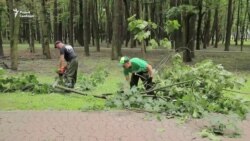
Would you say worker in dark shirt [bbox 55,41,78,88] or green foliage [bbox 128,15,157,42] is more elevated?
green foliage [bbox 128,15,157,42]

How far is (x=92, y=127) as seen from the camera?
32.9 ft

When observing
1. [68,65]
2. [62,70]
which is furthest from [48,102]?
[68,65]

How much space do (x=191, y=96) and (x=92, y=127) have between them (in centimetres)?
293

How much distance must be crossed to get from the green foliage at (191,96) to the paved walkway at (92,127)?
0.49m

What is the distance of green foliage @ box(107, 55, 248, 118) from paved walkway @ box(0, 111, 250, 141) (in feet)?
1.59

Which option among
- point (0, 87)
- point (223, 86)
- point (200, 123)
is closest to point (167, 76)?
point (223, 86)

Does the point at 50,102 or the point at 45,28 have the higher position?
the point at 45,28

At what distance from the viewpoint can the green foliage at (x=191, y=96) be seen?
11273 mm

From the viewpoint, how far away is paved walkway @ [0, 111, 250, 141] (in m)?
9.17

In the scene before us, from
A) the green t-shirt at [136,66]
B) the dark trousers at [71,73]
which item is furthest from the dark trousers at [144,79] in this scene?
the dark trousers at [71,73]

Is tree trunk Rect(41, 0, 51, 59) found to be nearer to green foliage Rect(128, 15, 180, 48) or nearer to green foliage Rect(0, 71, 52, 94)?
green foliage Rect(0, 71, 52, 94)

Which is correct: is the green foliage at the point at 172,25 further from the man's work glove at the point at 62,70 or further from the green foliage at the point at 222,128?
the man's work glove at the point at 62,70


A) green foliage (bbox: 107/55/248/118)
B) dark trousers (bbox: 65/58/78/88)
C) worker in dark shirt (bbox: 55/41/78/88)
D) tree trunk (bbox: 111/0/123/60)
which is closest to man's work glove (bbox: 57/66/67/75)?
worker in dark shirt (bbox: 55/41/78/88)

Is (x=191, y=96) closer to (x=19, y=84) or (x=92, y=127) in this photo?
(x=92, y=127)
